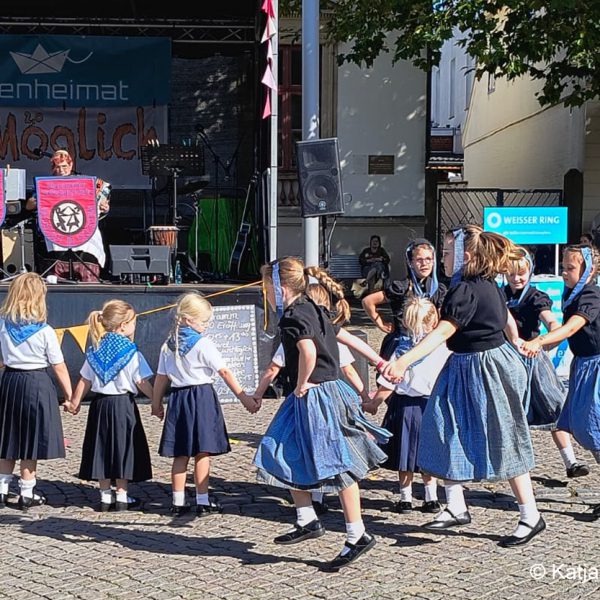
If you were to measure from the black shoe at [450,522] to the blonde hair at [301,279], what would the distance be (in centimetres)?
125

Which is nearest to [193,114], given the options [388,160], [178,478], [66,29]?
[66,29]

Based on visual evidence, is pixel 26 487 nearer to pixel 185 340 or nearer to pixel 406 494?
pixel 185 340

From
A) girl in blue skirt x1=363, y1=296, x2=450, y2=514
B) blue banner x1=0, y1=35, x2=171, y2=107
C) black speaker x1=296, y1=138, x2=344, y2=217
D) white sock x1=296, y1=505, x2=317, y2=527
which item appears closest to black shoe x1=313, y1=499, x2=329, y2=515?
girl in blue skirt x1=363, y1=296, x2=450, y2=514

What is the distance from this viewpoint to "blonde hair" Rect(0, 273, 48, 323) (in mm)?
6406

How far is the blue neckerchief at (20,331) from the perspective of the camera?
254 inches

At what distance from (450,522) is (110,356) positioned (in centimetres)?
231

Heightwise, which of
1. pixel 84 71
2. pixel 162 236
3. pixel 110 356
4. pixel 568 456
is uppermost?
pixel 84 71

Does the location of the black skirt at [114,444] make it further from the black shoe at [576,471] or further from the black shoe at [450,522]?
the black shoe at [576,471]

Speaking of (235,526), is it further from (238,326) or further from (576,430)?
(238,326)

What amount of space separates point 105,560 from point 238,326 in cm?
453

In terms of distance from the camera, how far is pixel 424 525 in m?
5.84

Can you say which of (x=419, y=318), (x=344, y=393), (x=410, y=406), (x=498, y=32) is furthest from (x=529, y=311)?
(x=498, y=32)

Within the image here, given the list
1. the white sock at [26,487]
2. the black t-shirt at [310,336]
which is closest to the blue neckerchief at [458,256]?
the black t-shirt at [310,336]

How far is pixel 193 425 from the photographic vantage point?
20.3ft
